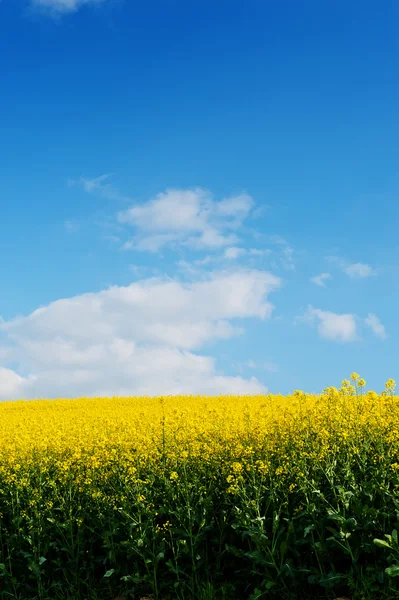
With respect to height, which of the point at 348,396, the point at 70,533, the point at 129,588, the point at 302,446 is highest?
the point at 348,396

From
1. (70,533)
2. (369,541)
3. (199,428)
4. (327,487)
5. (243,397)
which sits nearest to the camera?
(369,541)

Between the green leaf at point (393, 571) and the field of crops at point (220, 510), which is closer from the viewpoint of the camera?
the green leaf at point (393, 571)

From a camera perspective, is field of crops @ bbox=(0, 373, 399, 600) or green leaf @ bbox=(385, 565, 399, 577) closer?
green leaf @ bbox=(385, 565, 399, 577)

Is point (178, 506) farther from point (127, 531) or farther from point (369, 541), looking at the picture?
point (369, 541)

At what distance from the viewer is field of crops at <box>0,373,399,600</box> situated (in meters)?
6.78

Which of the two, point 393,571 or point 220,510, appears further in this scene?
point 220,510

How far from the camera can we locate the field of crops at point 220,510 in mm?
6777

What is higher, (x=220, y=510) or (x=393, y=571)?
(x=220, y=510)

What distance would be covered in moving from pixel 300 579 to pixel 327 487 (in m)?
1.16

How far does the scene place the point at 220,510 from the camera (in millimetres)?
7820

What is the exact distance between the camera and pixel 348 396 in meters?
8.95

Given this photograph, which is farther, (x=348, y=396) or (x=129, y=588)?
(x=348, y=396)

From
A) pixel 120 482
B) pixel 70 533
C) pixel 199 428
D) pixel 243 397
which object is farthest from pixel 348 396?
pixel 243 397

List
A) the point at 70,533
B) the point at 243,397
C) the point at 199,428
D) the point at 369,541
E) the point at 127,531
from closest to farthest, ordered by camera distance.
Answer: the point at 369,541 → the point at 127,531 → the point at 70,533 → the point at 199,428 → the point at 243,397
